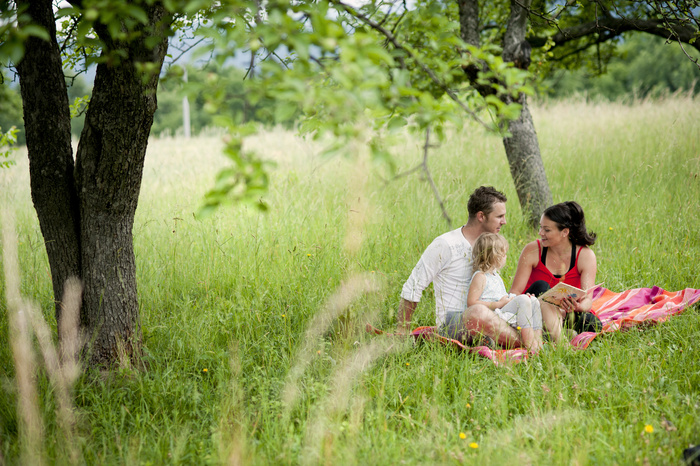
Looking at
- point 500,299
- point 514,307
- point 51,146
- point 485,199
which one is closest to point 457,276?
point 500,299

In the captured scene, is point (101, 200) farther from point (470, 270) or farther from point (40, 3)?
point (470, 270)

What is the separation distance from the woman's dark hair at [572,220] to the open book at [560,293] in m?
0.51

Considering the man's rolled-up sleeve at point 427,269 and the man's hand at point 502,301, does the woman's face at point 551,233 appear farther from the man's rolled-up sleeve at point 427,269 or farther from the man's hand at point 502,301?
the man's rolled-up sleeve at point 427,269

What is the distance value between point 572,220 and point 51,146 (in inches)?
141

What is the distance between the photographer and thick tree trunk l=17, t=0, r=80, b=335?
2586mm

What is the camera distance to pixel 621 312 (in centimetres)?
388

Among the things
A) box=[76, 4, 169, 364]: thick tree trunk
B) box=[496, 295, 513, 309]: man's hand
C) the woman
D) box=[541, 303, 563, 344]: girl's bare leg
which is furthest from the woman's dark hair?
box=[76, 4, 169, 364]: thick tree trunk

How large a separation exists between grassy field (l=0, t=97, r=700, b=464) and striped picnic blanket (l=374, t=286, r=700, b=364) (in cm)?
8

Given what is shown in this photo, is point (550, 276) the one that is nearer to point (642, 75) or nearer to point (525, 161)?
point (525, 161)

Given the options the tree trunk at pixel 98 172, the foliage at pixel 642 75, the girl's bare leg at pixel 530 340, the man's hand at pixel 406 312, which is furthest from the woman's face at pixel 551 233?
the foliage at pixel 642 75

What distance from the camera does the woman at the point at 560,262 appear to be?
355cm

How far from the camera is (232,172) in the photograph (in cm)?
137

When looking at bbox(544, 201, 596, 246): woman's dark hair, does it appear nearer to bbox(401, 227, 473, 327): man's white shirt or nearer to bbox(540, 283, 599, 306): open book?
bbox(540, 283, 599, 306): open book

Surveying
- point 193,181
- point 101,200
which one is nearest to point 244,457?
point 101,200
